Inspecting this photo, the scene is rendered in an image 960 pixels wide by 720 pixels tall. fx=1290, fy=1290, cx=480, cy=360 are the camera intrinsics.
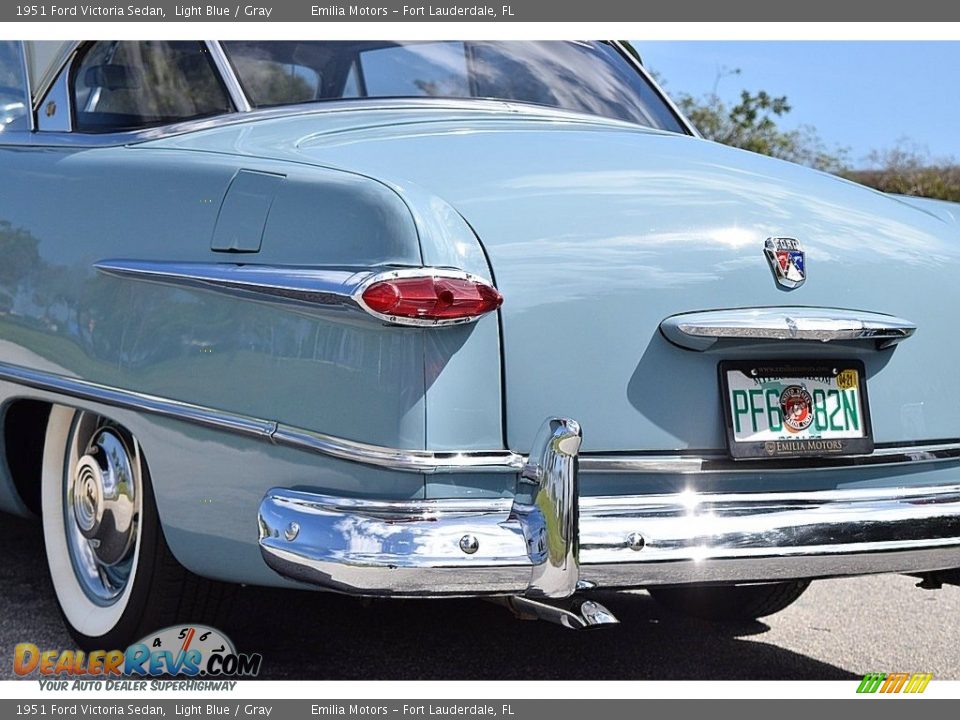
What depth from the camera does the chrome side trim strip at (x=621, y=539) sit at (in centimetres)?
243

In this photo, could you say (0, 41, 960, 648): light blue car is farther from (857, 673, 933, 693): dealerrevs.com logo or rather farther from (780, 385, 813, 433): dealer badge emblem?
(857, 673, 933, 693): dealerrevs.com logo

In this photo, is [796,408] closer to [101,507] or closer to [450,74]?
[450,74]

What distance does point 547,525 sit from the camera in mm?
2445

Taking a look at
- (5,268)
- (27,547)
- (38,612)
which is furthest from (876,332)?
(27,547)

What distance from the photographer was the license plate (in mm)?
2748

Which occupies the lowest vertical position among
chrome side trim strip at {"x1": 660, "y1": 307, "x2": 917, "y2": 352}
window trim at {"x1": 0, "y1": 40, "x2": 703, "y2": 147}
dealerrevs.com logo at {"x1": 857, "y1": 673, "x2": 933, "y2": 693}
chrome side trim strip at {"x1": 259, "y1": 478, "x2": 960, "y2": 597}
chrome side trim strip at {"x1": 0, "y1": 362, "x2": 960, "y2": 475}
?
dealerrevs.com logo at {"x1": 857, "y1": 673, "x2": 933, "y2": 693}

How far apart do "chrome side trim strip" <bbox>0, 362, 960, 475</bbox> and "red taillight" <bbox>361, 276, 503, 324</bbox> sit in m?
0.26

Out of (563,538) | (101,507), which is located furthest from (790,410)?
(101,507)

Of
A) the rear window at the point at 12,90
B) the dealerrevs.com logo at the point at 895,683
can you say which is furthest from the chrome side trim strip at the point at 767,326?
the rear window at the point at 12,90

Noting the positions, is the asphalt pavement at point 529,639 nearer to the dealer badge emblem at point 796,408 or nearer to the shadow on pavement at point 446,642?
the shadow on pavement at point 446,642

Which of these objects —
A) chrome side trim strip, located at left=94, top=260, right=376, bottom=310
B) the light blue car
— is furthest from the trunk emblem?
chrome side trim strip, located at left=94, top=260, right=376, bottom=310

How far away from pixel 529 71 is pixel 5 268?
167 cm

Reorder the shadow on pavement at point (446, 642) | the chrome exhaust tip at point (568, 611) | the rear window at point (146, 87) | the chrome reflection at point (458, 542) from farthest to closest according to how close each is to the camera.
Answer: the rear window at point (146, 87) < the shadow on pavement at point (446, 642) < the chrome exhaust tip at point (568, 611) < the chrome reflection at point (458, 542)

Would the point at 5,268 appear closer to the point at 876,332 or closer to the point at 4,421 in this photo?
the point at 4,421
